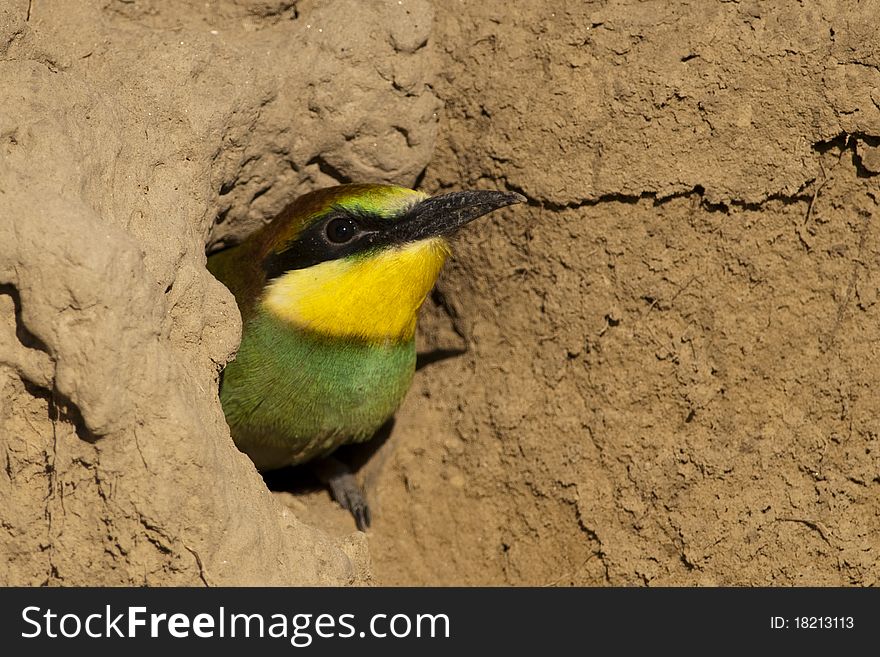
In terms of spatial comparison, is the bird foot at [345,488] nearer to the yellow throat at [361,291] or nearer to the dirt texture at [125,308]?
the yellow throat at [361,291]

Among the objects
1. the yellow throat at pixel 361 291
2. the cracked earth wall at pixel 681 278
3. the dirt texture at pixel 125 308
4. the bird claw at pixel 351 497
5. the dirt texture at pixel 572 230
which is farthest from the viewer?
the bird claw at pixel 351 497

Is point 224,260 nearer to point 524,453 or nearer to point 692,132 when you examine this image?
point 524,453

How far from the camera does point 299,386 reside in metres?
3.24

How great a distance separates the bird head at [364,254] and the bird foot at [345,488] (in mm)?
676

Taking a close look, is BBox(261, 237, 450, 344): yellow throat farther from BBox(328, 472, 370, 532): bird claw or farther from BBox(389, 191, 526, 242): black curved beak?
BBox(328, 472, 370, 532): bird claw

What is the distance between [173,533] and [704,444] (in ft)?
5.02

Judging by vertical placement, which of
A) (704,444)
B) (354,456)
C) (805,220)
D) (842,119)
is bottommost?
(354,456)

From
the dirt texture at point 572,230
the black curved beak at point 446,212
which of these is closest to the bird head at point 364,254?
the black curved beak at point 446,212

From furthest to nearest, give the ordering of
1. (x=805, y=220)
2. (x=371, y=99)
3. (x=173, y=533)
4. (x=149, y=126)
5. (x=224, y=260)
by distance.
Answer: (x=224, y=260) < (x=371, y=99) < (x=805, y=220) < (x=149, y=126) < (x=173, y=533)

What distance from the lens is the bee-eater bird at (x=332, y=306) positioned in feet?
10.3

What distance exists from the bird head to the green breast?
54 millimetres

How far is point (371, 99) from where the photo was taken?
3.31 meters

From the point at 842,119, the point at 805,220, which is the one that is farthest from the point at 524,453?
the point at 842,119

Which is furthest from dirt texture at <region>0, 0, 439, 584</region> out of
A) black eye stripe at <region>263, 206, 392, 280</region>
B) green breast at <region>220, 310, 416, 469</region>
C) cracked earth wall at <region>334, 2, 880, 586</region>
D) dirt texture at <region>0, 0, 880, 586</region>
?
cracked earth wall at <region>334, 2, 880, 586</region>
